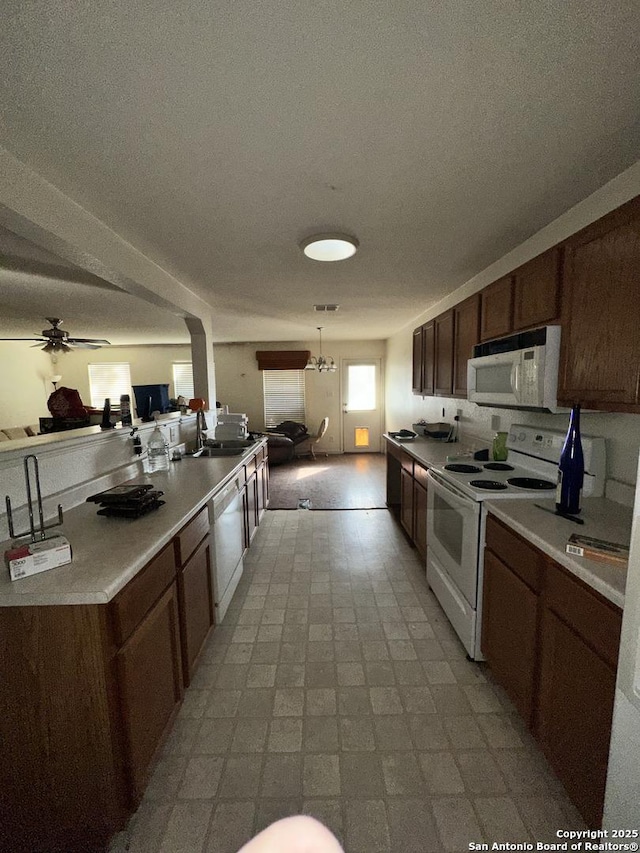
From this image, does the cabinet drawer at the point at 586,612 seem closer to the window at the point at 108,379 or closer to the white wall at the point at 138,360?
the white wall at the point at 138,360

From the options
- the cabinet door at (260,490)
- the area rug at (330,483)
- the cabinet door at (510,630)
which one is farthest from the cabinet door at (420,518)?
the cabinet door at (260,490)

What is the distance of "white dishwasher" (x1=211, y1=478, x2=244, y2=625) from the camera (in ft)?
6.79

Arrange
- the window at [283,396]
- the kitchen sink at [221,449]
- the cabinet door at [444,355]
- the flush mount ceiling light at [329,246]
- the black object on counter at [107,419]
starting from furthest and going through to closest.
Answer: the window at [283,396] → the kitchen sink at [221,449] → the cabinet door at [444,355] → the black object on counter at [107,419] → the flush mount ceiling light at [329,246]

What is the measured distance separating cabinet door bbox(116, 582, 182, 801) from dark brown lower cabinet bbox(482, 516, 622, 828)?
1.42m

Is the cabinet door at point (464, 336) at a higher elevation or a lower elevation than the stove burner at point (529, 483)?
higher

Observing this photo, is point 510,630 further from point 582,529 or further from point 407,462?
point 407,462

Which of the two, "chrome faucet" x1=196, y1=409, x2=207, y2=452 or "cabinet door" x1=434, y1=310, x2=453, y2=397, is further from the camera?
"chrome faucet" x1=196, y1=409, x2=207, y2=452

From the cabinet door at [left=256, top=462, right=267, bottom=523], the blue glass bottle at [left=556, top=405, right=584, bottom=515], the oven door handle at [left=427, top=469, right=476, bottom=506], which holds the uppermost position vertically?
the blue glass bottle at [left=556, top=405, right=584, bottom=515]

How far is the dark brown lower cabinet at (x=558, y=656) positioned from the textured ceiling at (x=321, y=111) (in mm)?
1528

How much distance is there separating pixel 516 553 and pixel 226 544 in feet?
5.47

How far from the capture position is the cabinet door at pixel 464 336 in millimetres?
2543

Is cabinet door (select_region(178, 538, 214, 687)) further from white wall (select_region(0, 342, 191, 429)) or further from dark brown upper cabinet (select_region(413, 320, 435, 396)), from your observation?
white wall (select_region(0, 342, 191, 429))

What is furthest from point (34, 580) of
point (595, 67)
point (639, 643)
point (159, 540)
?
point (595, 67)

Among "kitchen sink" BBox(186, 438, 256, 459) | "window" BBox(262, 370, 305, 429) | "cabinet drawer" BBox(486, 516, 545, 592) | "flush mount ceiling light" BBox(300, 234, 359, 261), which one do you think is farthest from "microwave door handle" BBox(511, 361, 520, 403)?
"window" BBox(262, 370, 305, 429)
